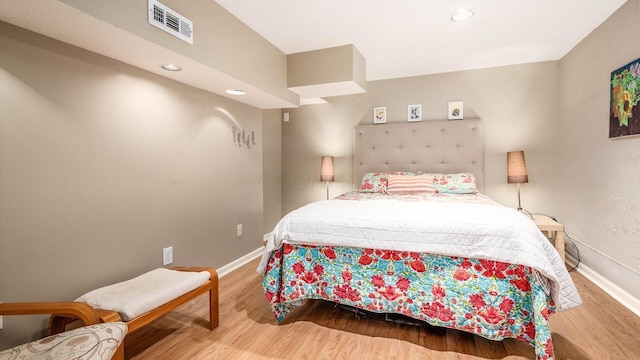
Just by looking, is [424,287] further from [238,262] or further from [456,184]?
[238,262]

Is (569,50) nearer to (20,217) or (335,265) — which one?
(335,265)

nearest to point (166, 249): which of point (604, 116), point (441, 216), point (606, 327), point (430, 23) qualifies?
point (441, 216)

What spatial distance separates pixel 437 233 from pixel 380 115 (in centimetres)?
260

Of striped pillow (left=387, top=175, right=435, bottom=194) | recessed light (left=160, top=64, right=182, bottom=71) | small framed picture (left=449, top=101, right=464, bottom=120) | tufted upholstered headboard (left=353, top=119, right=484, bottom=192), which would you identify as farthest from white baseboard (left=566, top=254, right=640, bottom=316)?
recessed light (left=160, top=64, right=182, bottom=71)

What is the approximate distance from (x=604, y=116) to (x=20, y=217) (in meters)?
4.10

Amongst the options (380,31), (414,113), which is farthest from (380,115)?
(380,31)

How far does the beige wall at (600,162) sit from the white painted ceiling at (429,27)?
24 cm

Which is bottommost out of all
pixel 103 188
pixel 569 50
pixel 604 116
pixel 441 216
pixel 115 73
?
pixel 441 216

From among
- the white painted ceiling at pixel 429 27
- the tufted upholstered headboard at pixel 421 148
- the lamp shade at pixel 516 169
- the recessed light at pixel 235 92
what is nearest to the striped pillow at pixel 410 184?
the tufted upholstered headboard at pixel 421 148

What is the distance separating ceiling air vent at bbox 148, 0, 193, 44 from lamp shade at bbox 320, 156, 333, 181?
2413 millimetres

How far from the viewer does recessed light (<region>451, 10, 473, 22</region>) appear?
234 cm

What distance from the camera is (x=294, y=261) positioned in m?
2.05

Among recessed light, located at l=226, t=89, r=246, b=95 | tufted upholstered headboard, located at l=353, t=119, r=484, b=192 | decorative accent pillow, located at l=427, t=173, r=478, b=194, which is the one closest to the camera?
recessed light, located at l=226, t=89, r=246, b=95

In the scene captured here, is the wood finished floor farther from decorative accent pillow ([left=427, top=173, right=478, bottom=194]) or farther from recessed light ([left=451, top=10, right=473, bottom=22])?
recessed light ([left=451, top=10, right=473, bottom=22])
